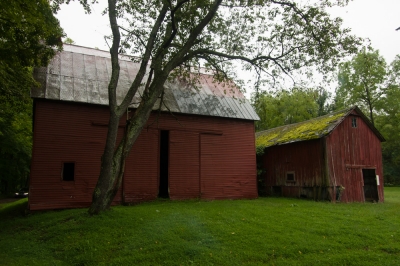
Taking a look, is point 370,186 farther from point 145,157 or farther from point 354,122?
point 145,157

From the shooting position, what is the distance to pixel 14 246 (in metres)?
8.08

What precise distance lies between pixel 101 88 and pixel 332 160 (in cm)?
1318

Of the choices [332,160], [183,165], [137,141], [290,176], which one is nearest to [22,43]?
[137,141]

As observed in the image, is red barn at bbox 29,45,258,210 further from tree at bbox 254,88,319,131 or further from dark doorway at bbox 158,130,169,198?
tree at bbox 254,88,319,131

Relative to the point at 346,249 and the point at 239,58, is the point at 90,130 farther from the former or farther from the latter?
the point at 346,249

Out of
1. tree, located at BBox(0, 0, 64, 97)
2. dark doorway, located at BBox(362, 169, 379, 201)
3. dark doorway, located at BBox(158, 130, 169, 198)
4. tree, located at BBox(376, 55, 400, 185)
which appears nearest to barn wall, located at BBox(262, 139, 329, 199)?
dark doorway, located at BBox(362, 169, 379, 201)

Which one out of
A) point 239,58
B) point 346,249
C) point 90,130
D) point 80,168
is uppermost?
point 239,58

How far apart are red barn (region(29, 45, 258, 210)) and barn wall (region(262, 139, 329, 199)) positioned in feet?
9.86

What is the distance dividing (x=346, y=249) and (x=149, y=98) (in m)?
7.80

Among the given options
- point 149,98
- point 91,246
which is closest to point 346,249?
point 91,246

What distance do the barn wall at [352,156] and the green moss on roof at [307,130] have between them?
431mm

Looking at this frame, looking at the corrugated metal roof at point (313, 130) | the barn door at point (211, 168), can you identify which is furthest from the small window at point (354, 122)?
the barn door at point (211, 168)

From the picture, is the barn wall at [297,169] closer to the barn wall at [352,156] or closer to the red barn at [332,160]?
the red barn at [332,160]

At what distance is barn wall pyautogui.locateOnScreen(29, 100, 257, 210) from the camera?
12.7 metres
